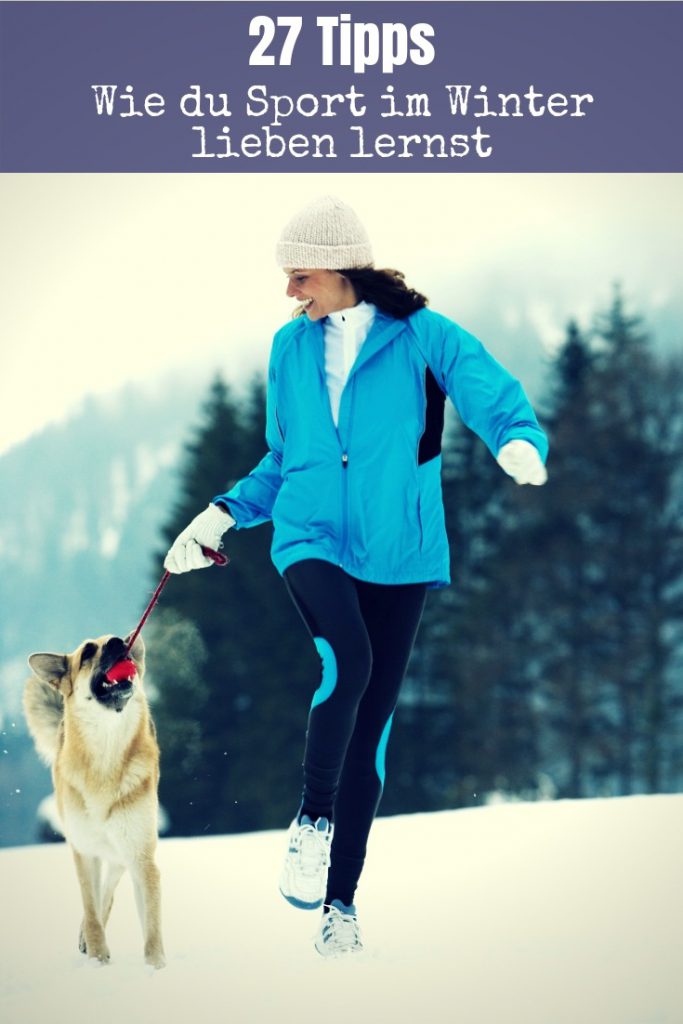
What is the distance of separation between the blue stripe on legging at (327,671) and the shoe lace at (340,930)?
0.69 meters

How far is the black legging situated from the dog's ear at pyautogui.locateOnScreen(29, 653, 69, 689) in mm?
874

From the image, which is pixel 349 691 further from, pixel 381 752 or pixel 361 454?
pixel 361 454

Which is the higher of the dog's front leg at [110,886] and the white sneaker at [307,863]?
the white sneaker at [307,863]

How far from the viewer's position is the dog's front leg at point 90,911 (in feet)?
13.6

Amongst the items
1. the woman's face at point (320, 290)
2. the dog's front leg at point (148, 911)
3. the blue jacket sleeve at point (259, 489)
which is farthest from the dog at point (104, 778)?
the woman's face at point (320, 290)

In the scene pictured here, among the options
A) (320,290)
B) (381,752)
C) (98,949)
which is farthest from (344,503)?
(98,949)

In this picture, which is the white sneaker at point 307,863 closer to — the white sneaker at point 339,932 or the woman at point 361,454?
the woman at point 361,454

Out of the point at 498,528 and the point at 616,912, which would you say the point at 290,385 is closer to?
the point at 616,912

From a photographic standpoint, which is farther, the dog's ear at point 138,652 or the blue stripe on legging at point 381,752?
the dog's ear at point 138,652

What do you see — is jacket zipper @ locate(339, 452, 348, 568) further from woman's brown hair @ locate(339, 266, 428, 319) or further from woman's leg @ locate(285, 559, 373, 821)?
woman's brown hair @ locate(339, 266, 428, 319)

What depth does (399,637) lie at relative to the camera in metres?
3.83

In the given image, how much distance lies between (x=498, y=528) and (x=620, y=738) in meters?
3.96

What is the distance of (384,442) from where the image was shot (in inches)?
149

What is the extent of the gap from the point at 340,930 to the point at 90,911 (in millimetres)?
813
